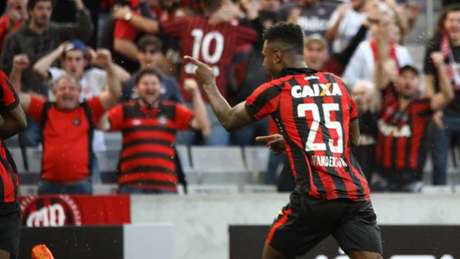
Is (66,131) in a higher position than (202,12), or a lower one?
lower

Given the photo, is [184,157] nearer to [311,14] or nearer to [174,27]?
[174,27]

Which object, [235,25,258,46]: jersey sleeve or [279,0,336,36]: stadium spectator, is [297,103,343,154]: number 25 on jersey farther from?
[279,0,336,36]: stadium spectator

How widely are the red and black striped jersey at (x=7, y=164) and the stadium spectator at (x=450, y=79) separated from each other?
5.64 meters

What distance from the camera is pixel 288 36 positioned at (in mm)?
6988

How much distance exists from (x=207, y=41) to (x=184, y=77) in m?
0.46

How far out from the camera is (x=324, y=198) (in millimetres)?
6801

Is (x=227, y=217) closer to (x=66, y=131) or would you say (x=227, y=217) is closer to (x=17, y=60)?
(x=66, y=131)

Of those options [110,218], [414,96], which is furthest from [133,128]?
[414,96]

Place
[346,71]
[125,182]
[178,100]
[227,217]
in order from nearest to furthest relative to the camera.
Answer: [227,217] → [125,182] → [178,100] → [346,71]

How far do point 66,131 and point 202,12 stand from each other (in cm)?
→ 277

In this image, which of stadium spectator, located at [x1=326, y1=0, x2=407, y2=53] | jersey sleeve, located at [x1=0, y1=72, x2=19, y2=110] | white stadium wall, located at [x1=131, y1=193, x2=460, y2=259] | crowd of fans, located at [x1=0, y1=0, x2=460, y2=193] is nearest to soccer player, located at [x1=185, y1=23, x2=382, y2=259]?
jersey sleeve, located at [x1=0, y1=72, x2=19, y2=110]

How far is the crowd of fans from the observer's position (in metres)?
10.4

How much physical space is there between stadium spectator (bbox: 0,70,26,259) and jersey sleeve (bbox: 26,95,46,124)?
11.3 ft

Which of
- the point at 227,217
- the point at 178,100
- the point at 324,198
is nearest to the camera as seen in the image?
the point at 324,198
